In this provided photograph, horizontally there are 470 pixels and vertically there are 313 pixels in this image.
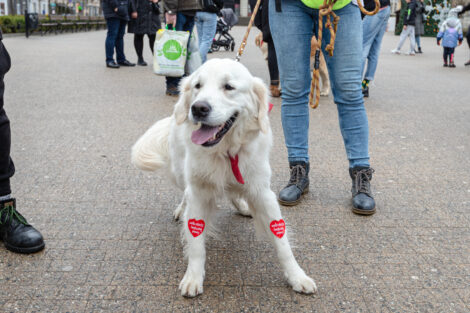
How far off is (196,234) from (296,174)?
134 cm

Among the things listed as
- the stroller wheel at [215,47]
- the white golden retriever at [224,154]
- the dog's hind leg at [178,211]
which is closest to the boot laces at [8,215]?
the dog's hind leg at [178,211]

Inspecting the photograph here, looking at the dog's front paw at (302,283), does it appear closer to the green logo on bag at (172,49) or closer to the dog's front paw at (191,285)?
the dog's front paw at (191,285)

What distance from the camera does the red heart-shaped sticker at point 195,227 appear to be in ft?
8.67

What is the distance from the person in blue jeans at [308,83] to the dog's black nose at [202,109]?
1374mm

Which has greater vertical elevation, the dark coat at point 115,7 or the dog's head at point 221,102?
the dark coat at point 115,7

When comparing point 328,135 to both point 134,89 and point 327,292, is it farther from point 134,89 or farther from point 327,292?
point 134,89

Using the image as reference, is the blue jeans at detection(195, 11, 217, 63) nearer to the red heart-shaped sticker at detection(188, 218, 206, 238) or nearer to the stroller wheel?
the red heart-shaped sticker at detection(188, 218, 206, 238)

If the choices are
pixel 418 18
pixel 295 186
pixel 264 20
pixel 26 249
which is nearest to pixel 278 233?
pixel 295 186

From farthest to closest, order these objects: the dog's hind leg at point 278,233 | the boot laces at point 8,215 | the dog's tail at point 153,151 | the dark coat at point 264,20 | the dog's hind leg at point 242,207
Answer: the dark coat at point 264,20
the dog's hind leg at point 242,207
the dog's tail at point 153,151
the boot laces at point 8,215
the dog's hind leg at point 278,233

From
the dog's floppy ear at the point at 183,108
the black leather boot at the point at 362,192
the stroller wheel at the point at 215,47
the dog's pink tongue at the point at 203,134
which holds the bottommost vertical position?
the black leather boot at the point at 362,192

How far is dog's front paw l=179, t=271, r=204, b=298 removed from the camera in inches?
96.3

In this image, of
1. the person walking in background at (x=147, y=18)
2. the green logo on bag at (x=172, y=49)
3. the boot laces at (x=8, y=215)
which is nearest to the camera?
the boot laces at (x=8, y=215)

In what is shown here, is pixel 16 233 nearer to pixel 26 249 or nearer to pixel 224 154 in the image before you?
pixel 26 249

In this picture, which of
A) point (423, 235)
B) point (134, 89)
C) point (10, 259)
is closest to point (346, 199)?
point (423, 235)
